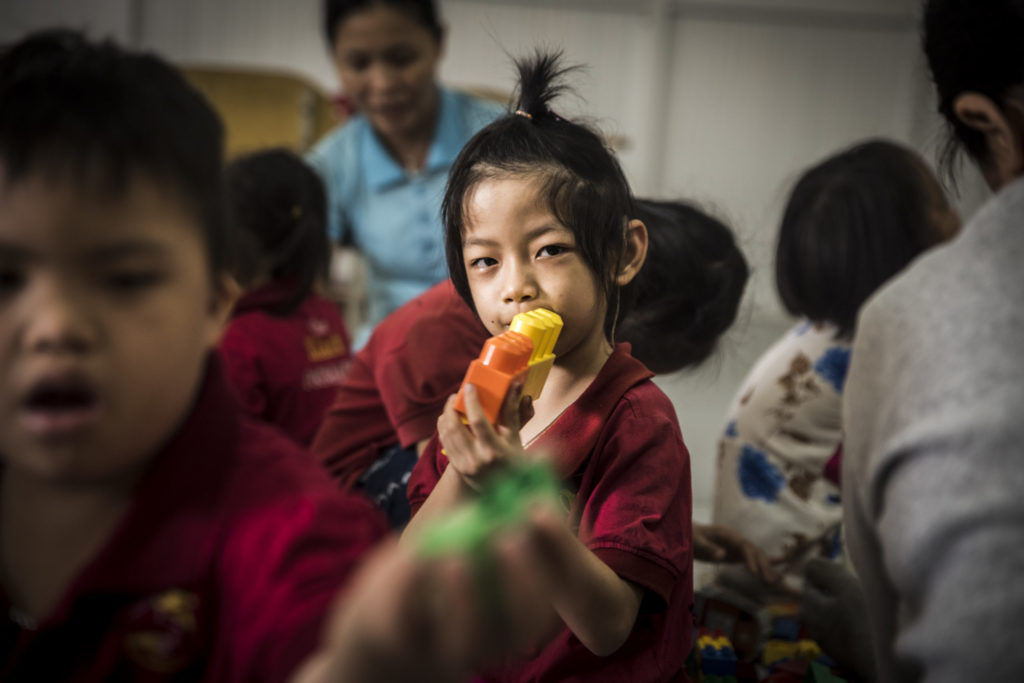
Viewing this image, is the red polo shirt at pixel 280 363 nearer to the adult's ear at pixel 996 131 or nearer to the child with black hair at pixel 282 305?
the child with black hair at pixel 282 305

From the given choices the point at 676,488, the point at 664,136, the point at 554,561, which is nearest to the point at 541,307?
the point at 676,488

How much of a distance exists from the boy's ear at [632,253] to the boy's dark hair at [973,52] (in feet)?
0.99

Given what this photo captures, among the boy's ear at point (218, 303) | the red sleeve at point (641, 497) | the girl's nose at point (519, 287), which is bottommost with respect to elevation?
the red sleeve at point (641, 497)

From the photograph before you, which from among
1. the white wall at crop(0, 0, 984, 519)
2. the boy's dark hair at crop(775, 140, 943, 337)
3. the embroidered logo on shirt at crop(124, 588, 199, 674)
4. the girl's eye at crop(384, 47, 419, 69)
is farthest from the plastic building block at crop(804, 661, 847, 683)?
the white wall at crop(0, 0, 984, 519)

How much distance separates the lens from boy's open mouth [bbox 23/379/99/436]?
47cm

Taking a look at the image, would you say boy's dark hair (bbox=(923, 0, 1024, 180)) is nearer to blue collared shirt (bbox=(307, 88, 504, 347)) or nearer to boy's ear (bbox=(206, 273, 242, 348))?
boy's ear (bbox=(206, 273, 242, 348))

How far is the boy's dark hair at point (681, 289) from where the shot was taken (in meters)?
1.10

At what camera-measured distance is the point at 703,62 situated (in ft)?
12.9

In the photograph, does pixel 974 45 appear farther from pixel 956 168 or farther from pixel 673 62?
pixel 673 62

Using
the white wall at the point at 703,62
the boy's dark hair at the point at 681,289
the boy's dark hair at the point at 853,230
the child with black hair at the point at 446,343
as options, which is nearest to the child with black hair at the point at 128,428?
the child with black hair at the point at 446,343

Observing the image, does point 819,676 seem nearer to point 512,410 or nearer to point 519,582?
point 512,410

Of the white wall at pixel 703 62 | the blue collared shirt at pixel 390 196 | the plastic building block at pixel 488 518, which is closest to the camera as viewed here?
the plastic building block at pixel 488 518

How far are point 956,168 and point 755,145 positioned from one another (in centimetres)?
325

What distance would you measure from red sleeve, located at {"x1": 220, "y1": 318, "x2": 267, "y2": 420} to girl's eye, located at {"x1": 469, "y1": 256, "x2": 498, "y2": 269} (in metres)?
0.73
